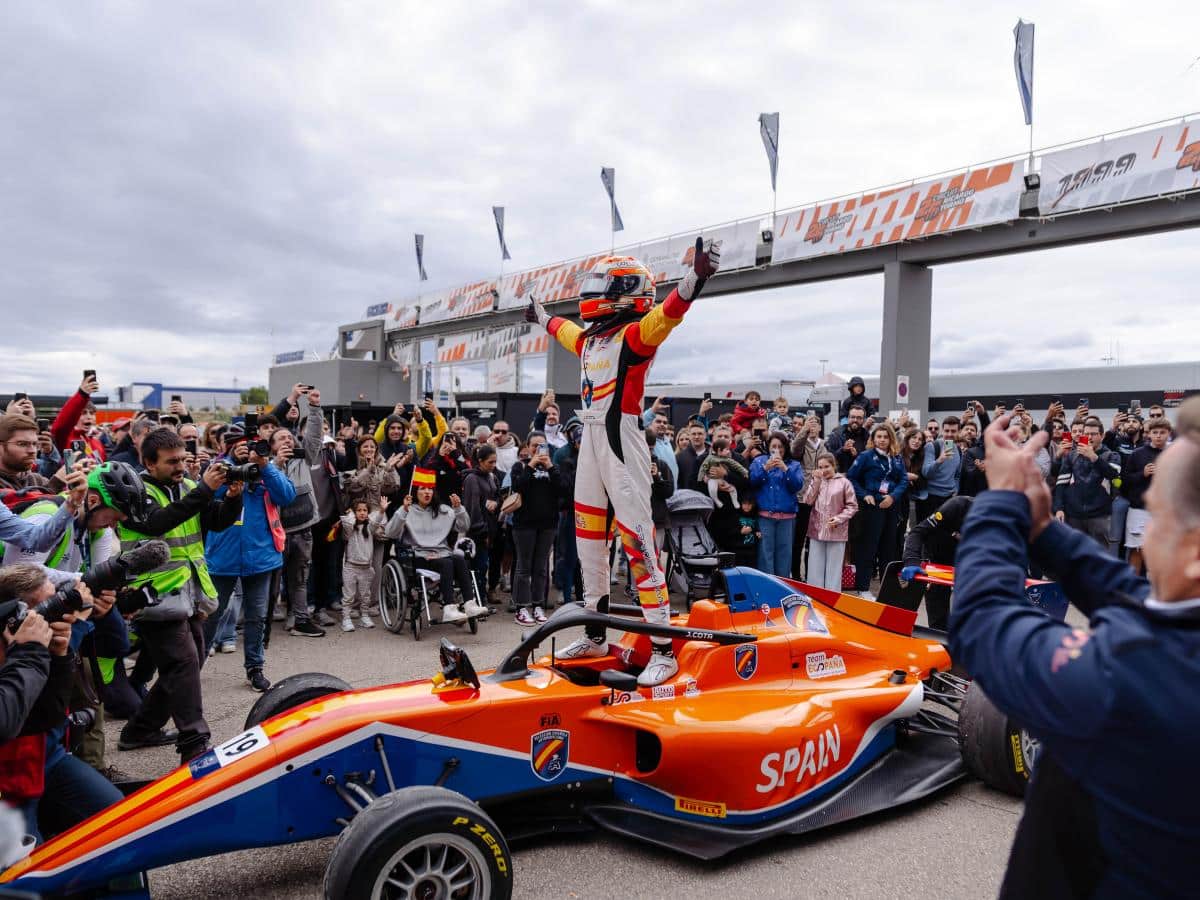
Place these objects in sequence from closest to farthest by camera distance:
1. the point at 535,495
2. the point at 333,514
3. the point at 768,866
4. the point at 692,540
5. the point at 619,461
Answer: the point at 768,866 < the point at 619,461 < the point at 333,514 < the point at 535,495 < the point at 692,540

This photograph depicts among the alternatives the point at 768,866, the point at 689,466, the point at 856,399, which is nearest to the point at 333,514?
the point at 689,466

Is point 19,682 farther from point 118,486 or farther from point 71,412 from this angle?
point 71,412

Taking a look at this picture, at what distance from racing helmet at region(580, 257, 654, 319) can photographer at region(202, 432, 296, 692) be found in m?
2.35

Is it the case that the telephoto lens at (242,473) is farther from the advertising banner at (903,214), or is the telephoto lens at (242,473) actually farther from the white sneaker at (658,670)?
the advertising banner at (903,214)

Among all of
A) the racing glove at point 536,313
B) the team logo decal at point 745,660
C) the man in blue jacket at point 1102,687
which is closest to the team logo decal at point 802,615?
the team logo decal at point 745,660

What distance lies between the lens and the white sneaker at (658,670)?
383 cm

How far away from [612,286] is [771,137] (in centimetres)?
1916

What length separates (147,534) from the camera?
416cm

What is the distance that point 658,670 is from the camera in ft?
12.9

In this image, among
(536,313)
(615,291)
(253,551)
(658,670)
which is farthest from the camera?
(536,313)

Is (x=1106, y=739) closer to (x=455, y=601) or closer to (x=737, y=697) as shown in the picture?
(x=737, y=697)

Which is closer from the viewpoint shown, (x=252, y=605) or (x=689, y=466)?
(x=252, y=605)

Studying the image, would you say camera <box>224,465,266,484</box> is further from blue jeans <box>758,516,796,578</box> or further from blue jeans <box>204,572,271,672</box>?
blue jeans <box>758,516,796,578</box>

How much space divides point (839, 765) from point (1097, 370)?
32119 millimetres
